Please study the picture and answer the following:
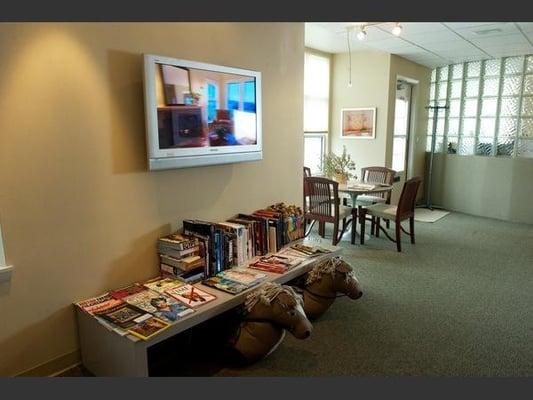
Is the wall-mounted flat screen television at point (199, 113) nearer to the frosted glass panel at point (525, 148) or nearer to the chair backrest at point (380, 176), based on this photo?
the chair backrest at point (380, 176)

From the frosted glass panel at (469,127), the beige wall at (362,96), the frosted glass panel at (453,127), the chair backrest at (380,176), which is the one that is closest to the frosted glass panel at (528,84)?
the frosted glass panel at (469,127)

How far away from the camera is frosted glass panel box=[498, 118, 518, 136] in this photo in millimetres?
5609

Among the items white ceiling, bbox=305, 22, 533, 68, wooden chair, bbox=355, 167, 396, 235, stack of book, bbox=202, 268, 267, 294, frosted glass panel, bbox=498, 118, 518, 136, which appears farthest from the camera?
frosted glass panel, bbox=498, 118, 518, 136

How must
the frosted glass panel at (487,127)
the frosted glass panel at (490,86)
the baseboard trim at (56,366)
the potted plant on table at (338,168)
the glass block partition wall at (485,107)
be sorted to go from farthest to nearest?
the frosted glass panel at (487,127)
the frosted glass panel at (490,86)
the glass block partition wall at (485,107)
the potted plant on table at (338,168)
the baseboard trim at (56,366)

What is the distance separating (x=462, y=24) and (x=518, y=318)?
2.85 m

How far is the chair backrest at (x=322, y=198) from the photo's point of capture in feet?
13.8

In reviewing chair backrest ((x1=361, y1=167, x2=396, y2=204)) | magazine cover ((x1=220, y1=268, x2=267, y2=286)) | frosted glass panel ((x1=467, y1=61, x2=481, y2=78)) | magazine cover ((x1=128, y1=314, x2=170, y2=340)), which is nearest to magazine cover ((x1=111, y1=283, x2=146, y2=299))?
magazine cover ((x1=128, y1=314, x2=170, y2=340))

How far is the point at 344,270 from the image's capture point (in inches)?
105

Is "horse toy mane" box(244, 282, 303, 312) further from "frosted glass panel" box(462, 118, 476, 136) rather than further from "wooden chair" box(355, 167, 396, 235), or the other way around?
"frosted glass panel" box(462, 118, 476, 136)

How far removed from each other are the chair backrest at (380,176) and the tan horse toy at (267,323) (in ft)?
10.5

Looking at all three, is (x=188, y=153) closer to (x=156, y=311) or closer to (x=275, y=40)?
(x=156, y=311)

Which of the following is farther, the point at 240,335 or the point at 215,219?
the point at 215,219

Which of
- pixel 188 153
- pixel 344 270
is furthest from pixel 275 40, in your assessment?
pixel 344 270

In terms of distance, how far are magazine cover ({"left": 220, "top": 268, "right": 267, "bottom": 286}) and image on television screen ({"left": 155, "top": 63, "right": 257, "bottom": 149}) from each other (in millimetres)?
860
